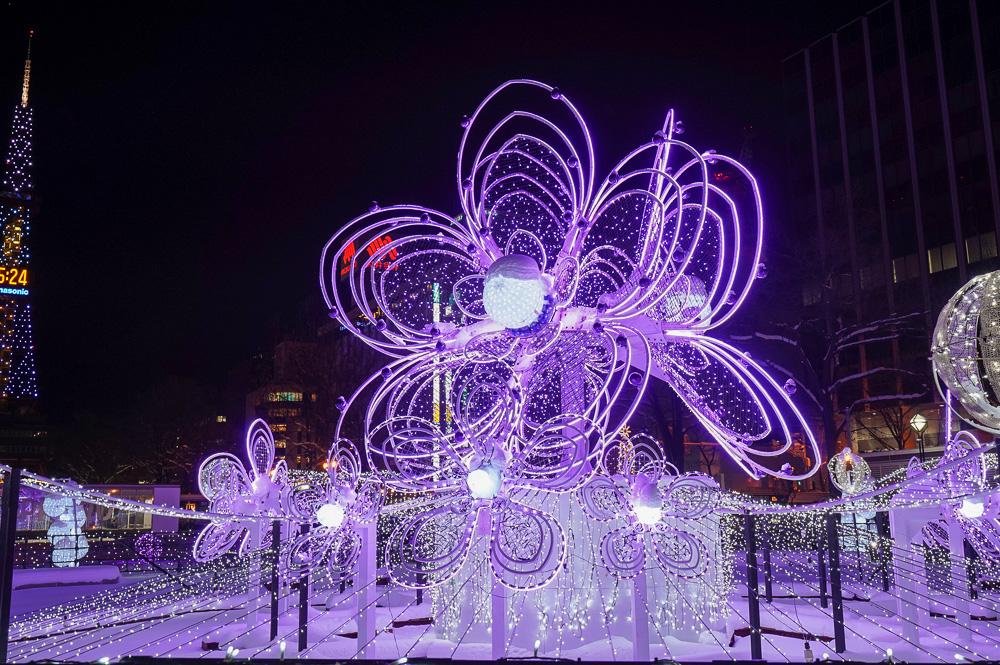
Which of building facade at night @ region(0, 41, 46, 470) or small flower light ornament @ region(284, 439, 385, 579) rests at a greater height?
building facade at night @ region(0, 41, 46, 470)

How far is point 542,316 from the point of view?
8055 millimetres

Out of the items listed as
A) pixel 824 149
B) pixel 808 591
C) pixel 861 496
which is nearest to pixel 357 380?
pixel 808 591

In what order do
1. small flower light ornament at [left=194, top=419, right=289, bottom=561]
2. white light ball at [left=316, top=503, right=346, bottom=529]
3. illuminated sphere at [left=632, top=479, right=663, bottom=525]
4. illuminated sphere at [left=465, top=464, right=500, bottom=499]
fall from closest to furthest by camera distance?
illuminated sphere at [left=465, top=464, right=500, bottom=499]
illuminated sphere at [left=632, top=479, right=663, bottom=525]
white light ball at [left=316, top=503, right=346, bottom=529]
small flower light ornament at [left=194, top=419, right=289, bottom=561]

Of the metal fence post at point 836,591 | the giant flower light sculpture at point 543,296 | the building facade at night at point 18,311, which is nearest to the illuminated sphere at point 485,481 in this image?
the giant flower light sculpture at point 543,296

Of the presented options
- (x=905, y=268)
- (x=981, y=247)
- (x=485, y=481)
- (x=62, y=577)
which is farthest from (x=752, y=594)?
(x=905, y=268)

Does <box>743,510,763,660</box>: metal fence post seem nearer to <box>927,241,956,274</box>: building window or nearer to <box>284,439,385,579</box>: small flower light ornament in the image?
<box>284,439,385,579</box>: small flower light ornament

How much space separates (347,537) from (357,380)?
20.1 m

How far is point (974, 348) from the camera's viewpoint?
22.4 ft

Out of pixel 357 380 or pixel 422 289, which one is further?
pixel 357 380

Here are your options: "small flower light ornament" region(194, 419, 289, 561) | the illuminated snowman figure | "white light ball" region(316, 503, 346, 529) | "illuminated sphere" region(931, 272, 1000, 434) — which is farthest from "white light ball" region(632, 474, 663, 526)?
the illuminated snowman figure

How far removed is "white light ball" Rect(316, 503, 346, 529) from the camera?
8.95 m

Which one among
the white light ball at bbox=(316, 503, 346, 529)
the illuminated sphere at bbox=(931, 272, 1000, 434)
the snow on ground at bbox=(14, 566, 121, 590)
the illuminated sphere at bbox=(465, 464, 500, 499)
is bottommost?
the snow on ground at bbox=(14, 566, 121, 590)

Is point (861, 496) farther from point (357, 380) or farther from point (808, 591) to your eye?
point (357, 380)

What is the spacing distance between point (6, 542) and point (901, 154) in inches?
1726
